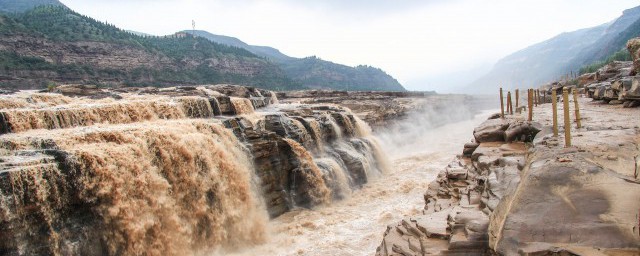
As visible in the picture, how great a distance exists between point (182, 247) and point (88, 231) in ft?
7.03

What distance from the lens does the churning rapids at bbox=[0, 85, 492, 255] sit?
7.37m

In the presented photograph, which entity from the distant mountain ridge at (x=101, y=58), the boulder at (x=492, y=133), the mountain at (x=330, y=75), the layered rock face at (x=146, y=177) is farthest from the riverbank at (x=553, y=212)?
the mountain at (x=330, y=75)

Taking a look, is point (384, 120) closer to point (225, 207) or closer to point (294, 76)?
point (225, 207)

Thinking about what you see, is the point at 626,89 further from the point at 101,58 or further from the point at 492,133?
the point at 101,58

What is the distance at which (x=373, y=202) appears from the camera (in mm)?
14078

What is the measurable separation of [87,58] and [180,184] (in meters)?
55.7

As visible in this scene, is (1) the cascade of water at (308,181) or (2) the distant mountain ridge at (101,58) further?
(2) the distant mountain ridge at (101,58)

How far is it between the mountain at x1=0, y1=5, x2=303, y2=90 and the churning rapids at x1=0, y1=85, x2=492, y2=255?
120 feet

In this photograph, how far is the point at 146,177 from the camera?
884 cm

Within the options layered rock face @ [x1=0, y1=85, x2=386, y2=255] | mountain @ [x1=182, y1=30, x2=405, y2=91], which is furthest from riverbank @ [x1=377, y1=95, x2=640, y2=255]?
mountain @ [x1=182, y1=30, x2=405, y2=91]

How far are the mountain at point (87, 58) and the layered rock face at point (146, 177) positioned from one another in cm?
3968

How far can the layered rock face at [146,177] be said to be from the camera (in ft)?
23.6

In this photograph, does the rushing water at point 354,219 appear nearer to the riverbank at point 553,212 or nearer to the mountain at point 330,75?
the riverbank at point 553,212

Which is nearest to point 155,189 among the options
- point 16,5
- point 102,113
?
point 102,113
